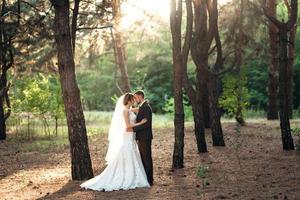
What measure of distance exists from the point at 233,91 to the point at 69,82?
11.8 metres

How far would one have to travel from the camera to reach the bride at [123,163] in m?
11.4

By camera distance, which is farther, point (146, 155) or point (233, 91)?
point (233, 91)

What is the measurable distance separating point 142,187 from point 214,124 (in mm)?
5866

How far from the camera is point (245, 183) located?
10.9 meters

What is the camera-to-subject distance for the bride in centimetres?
1144

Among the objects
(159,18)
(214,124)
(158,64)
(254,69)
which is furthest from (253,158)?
(158,64)

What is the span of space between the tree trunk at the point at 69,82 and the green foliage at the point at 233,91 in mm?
11265

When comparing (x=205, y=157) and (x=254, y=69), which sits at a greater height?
(x=254, y=69)

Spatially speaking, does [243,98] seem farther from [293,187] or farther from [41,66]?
[293,187]

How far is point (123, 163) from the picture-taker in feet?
38.2

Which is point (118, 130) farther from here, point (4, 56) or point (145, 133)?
point (4, 56)

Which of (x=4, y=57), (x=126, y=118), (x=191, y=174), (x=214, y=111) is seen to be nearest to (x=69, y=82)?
(x=126, y=118)

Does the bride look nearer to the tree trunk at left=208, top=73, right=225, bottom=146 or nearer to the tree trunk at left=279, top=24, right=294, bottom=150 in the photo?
the tree trunk at left=279, top=24, right=294, bottom=150

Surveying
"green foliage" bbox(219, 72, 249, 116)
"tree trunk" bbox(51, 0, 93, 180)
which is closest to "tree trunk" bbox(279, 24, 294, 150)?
"tree trunk" bbox(51, 0, 93, 180)
